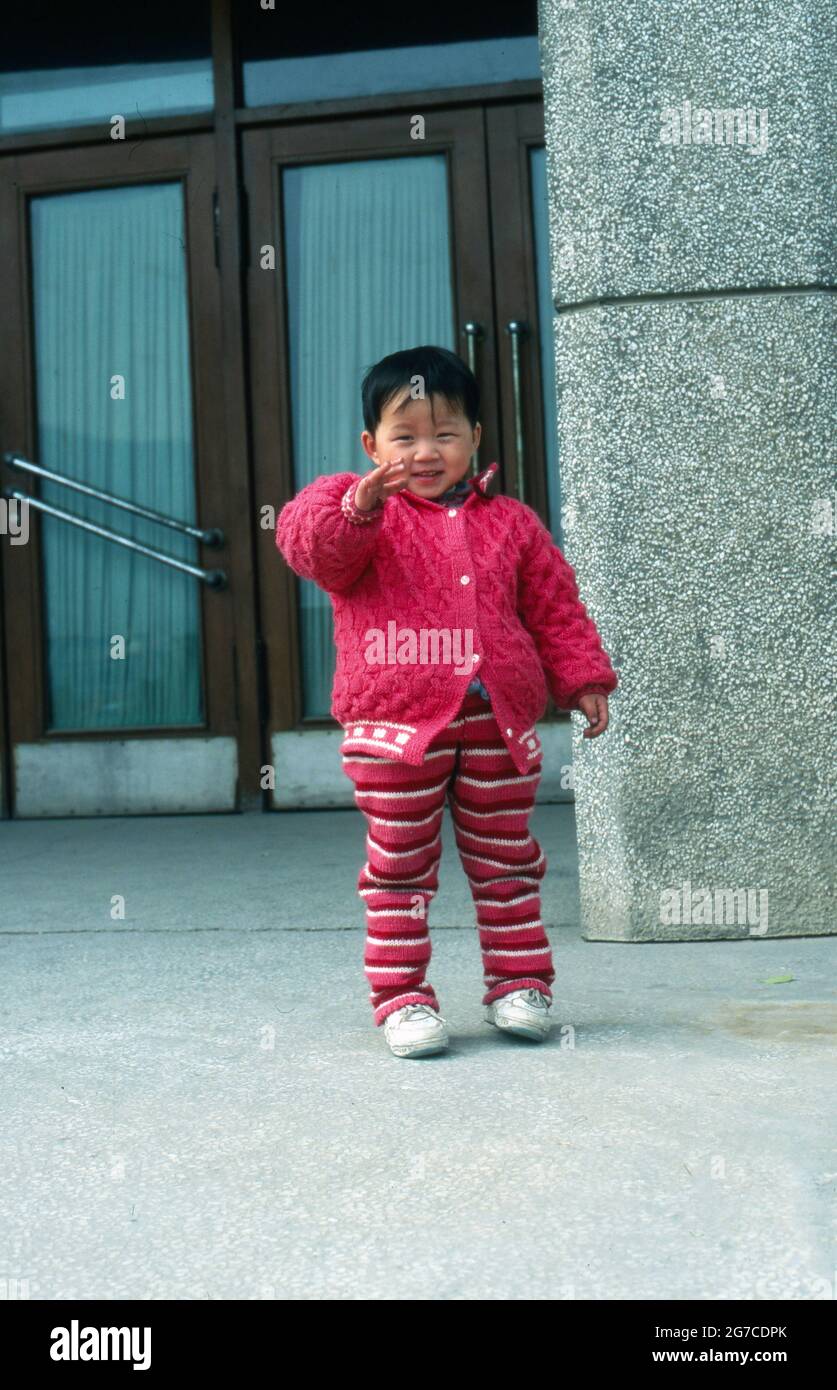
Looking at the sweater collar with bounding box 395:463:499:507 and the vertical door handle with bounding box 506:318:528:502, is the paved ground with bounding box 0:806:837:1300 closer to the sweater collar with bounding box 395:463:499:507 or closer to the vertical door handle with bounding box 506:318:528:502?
the sweater collar with bounding box 395:463:499:507

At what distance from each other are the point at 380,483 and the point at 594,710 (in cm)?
62

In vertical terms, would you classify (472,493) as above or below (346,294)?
below

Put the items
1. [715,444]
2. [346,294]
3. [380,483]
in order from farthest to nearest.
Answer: [346,294], [715,444], [380,483]

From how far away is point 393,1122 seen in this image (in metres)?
2.38

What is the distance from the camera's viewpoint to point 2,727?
5.99 metres

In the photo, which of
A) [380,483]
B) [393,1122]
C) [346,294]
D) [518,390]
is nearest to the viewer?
[393,1122]

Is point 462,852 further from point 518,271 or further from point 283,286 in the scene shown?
point 283,286

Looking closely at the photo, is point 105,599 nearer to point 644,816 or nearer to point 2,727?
point 2,727

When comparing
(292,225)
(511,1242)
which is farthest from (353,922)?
(292,225)

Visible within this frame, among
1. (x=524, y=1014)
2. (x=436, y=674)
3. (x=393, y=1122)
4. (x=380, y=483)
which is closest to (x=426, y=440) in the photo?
(x=380, y=483)

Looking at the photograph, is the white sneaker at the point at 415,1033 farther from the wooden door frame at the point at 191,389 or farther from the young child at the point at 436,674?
the wooden door frame at the point at 191,389

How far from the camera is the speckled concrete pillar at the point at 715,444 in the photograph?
352cm

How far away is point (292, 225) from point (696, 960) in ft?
11.3

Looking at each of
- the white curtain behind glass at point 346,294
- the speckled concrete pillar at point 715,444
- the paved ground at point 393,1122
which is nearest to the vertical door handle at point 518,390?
the white curtain behind glass at point 346,294
